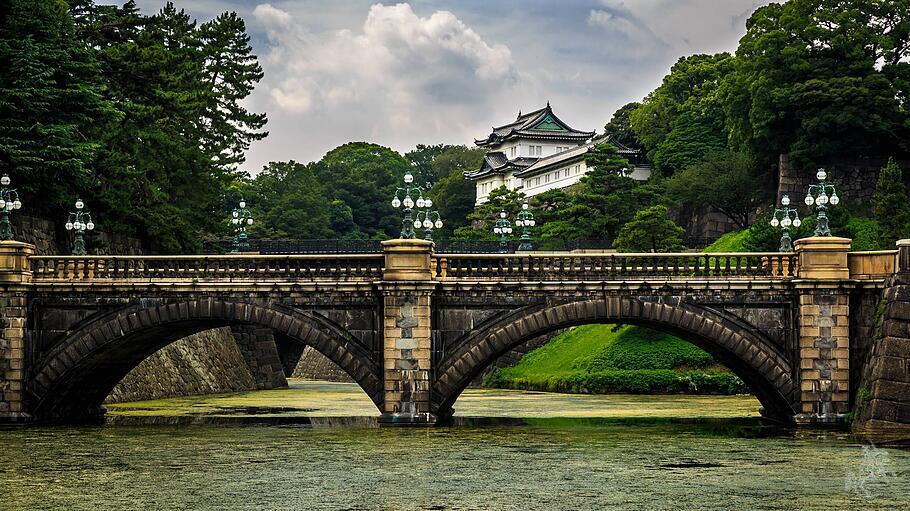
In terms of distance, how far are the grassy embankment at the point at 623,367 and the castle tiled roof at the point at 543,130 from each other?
168 ft

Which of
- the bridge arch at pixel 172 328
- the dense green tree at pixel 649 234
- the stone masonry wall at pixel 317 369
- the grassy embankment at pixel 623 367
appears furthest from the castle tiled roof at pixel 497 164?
the bridge arch at pixel 172 328

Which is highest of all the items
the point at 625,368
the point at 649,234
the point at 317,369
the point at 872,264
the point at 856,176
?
the point at 856,176

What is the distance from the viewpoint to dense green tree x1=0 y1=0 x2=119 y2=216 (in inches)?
1984

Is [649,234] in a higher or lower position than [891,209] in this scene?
higher

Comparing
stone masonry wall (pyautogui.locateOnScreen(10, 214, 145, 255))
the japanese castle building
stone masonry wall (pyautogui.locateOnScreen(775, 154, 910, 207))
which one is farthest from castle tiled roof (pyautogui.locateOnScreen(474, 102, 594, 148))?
stone masonry wall (pyautogui.locateOnScreen(10, 214, 145, 255))

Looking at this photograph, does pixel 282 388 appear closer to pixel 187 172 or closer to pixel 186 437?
pixel 187 172

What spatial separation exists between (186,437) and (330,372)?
188ft

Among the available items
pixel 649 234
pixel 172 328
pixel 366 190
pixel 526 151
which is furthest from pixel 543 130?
pixel 172 328

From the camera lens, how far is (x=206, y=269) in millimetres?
41594

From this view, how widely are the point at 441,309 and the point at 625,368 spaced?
1011 inches

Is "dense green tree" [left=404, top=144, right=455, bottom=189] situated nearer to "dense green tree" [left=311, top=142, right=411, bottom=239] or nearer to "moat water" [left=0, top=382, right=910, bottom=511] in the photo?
"dense green tree" [left=311, top=142, right=411, bottom=239]

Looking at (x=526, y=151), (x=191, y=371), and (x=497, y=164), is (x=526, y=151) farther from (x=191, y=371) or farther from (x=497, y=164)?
(x=191, y=371)

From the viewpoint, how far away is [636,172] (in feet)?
342

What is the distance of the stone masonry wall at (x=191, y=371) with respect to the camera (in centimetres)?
5700
